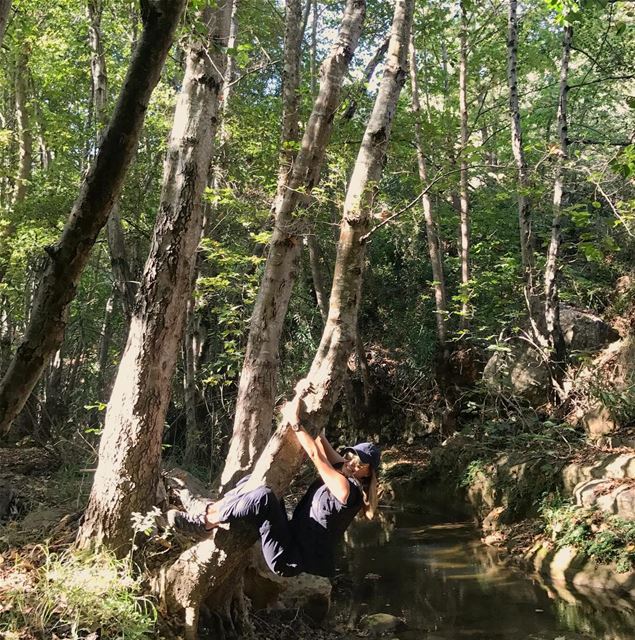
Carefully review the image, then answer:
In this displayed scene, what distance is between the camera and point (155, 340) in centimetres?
494

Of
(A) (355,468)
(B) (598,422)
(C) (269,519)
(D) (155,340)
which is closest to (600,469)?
(B) (598,422)

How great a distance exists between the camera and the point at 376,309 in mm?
18828

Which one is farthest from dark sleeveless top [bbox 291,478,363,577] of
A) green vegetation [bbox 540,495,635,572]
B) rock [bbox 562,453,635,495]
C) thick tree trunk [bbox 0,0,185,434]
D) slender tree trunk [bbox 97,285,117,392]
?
slender tree trunk [bbox 97,285,117,392]

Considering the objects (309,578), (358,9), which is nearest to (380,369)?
(309,578)

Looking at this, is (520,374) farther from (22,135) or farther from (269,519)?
(22,135)

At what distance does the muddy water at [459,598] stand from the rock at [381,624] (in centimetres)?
7

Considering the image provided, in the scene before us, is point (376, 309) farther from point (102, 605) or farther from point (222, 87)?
point (102, 605)

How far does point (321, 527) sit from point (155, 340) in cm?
204

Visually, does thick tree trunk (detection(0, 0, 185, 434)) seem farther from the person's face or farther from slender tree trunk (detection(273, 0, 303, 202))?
slender tree trunk (detection(273, 0, 303, 202))

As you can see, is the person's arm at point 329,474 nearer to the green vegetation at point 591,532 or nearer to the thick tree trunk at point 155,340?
the thick tree trunk at point 155,340

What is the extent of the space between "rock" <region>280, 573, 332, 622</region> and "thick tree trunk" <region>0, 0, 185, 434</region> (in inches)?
215

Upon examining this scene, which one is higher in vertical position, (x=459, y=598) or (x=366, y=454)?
(x=366, y=454)

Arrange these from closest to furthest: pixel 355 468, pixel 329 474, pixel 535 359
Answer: pixel 329 474
pixel 355 468
pixel 535 359

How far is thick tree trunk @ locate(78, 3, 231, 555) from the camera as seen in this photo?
479 cm
